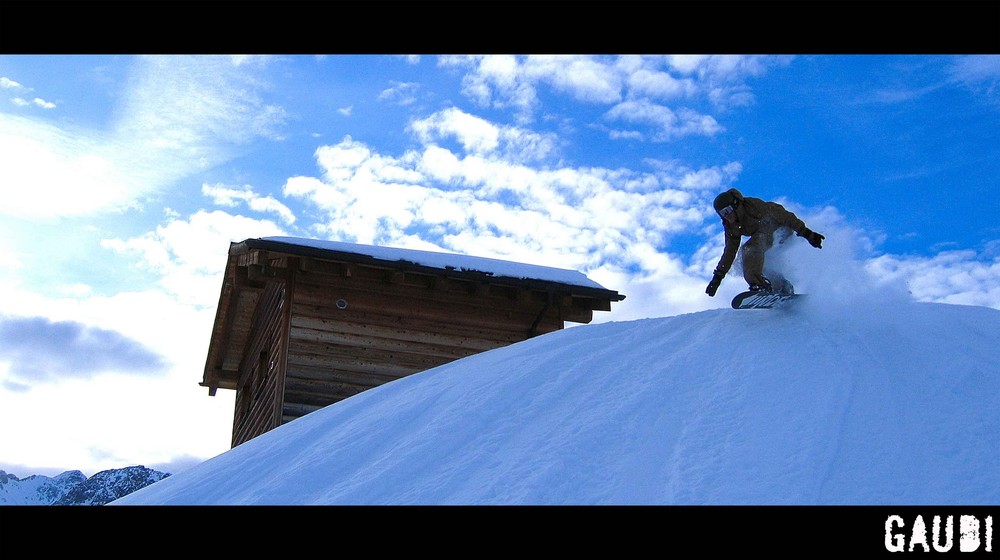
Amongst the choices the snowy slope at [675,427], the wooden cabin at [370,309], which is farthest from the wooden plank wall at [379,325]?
the snowy slope at [675,427]

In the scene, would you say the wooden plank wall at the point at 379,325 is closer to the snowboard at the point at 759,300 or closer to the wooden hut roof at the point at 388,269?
the wooden hut roof at the point at 388,269

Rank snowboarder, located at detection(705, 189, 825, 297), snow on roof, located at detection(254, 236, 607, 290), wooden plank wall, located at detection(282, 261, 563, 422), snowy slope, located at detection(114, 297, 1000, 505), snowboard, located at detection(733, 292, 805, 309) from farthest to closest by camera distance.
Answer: snow on roof, located at detection(254, 236, 607, 290) → wooden plank wall, located at detection(282, 261, 563, 422) → snowboard, located at detection(733, 292, 805, 309) → snowboarder, located at detection(705, 189, 825, 297) → snowy slope, located at detection(114, 297, 1000, 505)

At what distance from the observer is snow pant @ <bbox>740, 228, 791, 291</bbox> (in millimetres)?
8742

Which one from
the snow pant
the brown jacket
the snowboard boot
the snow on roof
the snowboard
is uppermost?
the snow on roof

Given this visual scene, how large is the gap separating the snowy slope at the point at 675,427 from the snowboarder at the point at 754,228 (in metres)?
0.49

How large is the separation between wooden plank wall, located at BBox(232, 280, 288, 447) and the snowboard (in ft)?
20.5

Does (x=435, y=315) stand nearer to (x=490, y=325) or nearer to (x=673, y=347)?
(x=490, y=325)

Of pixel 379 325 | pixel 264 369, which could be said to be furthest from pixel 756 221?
pixel 264 369

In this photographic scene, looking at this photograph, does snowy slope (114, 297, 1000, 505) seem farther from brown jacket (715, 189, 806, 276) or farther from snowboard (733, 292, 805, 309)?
brown jacket (715, 189, 806, 276)

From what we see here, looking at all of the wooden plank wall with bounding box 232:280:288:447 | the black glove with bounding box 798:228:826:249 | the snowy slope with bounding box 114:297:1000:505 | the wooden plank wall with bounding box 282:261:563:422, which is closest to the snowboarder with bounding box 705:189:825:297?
the black glove with bounding box 798:228:826:249

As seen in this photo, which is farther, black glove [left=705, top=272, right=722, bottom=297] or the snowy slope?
black glove [left=705, top=272, right=722, bottom=297]

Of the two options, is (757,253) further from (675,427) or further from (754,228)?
(675,427)
